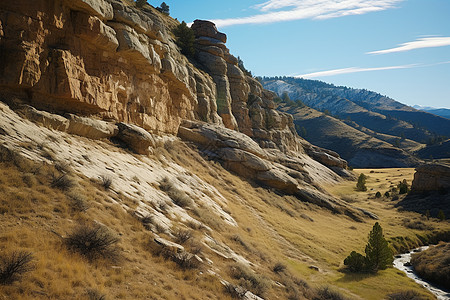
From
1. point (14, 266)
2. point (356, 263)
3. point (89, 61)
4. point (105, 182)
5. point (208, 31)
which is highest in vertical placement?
point (208, 31)

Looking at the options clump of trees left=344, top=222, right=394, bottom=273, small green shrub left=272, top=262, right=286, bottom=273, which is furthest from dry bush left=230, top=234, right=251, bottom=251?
clump of trees left=344, top=222, right=394, bottom=273

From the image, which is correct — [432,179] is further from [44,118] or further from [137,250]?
[44,118]

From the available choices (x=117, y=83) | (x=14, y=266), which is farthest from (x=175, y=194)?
(x=14, y=266)

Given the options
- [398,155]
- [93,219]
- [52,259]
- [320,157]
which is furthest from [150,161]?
[398,155]

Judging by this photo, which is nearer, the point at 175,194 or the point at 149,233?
the point at 149,233

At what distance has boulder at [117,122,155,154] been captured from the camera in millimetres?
23297

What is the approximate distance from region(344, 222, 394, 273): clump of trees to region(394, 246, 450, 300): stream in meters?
3.16

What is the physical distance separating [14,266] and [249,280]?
31.2 ft

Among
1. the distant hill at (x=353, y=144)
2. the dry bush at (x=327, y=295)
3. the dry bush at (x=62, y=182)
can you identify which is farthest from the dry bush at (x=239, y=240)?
the distant hill at (x=353, y=144)

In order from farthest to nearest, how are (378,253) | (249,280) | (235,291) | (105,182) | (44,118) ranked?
1. (378,253)
2. (44,118)
3. (105,182)
4. (249,280)
5. (235,291)

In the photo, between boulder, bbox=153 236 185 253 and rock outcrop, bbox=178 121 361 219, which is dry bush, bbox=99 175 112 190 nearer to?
boulder, bbox=153 236 185 253

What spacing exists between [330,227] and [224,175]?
13.3 metres

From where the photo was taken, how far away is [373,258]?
23891 millimetres

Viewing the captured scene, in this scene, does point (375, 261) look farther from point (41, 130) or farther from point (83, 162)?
point (41, 130)
